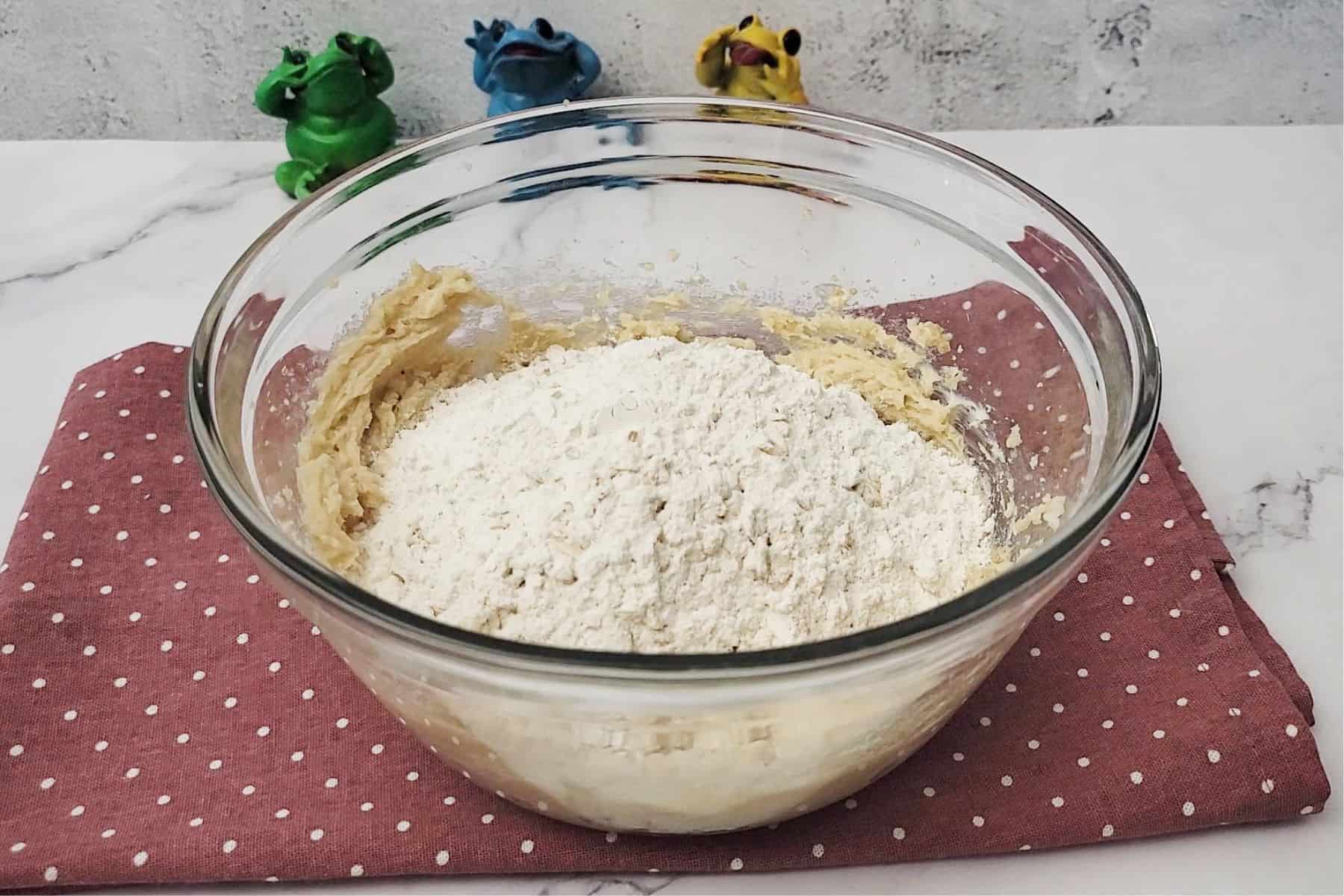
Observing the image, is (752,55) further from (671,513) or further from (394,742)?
(394,742)

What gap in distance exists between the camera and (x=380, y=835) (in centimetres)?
87

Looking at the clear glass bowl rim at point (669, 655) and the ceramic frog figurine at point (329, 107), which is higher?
the clear glass bowl rim at point (669, 655)

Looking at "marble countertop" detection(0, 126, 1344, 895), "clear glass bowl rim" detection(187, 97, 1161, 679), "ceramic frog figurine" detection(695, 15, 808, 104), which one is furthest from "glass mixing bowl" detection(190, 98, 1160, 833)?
"ceramic frog figurine" detection(695, 15, 808, 104)

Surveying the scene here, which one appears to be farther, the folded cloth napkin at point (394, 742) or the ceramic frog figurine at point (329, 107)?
the ceramic frog figurine at point (329, 107)

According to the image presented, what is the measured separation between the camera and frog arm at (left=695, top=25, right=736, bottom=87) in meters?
1.45

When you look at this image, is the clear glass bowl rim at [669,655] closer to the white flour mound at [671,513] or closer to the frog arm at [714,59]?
the white flour mound at [671,513]

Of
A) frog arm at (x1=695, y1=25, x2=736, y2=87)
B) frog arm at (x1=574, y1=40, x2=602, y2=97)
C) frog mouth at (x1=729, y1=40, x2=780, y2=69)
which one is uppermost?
frog mouth at (x1=729, y1=40, x2=780, y2=69)

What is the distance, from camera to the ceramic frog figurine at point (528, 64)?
145cm

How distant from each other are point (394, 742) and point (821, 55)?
39.6 inches

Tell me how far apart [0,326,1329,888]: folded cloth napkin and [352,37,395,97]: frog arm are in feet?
2.16

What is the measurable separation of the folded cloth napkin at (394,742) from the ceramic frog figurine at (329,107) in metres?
0.60

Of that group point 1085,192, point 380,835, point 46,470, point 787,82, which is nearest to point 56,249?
point 46,470

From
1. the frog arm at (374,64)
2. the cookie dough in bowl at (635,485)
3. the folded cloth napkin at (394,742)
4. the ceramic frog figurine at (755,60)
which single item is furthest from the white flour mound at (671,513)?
the frog arm at (374,64)

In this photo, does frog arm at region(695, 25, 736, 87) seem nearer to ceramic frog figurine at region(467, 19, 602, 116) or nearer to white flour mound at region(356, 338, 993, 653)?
ceramic frog figurine at region(467, 19, 602, 116)
